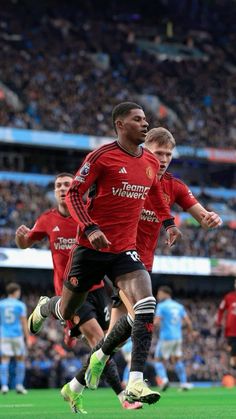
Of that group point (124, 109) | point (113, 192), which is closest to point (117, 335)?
point (113, 192)

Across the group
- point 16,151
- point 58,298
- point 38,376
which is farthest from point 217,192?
point 58,298

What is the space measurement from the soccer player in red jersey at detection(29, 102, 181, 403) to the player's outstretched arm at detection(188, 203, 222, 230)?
0.74m

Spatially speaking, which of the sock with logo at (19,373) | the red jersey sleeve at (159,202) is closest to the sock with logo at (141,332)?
the red jersey sleeve at (159,202)

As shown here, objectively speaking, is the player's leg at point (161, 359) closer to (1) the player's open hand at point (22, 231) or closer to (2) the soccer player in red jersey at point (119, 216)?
(1) the player's open hand at point (22, 231)

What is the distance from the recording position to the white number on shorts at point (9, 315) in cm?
2081

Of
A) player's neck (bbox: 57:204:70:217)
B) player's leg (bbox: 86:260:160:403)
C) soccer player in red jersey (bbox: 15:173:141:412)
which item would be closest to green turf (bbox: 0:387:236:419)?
player's leg (bbox: 86:260:160:403)

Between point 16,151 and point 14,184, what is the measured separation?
350 cm

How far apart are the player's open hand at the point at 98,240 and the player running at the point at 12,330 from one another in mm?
12223

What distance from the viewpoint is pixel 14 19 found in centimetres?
4550

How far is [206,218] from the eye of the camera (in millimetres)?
9531

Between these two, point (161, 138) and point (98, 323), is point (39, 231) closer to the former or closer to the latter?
point (98, 323)

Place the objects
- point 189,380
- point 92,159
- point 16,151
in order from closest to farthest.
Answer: point 92,159, point 189,380, point 16,151

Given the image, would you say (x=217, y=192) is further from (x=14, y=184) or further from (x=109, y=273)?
(x=109, y=273)

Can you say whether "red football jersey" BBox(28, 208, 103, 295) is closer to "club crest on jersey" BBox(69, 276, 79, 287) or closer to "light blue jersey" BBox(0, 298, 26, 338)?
"club crest on jersey" BBox(69, 276, 79, 287)
